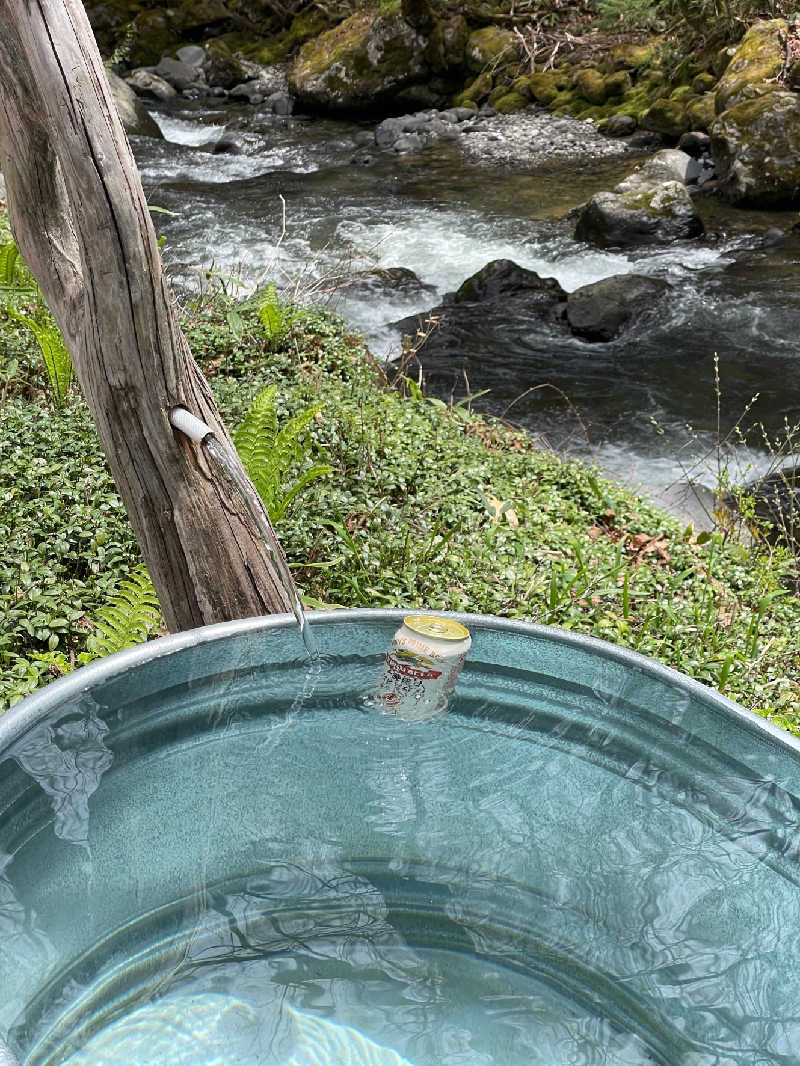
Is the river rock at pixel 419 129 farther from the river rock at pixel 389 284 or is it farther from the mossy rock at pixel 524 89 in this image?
the river rock at pixel 389 284

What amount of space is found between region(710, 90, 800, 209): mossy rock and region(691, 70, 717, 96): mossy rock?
2283 mm

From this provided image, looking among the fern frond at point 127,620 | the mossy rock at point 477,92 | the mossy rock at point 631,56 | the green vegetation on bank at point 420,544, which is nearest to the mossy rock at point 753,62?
the mossy rock at point 631,56

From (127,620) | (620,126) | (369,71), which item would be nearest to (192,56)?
(369,71)

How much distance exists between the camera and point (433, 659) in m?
2.04

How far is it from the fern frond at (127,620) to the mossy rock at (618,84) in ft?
45.1

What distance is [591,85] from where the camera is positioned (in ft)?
49.0

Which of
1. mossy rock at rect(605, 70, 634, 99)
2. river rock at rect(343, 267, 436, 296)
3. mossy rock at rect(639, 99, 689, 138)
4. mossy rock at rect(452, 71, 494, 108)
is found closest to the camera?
river rock at rect(343, 267, 436, 296)

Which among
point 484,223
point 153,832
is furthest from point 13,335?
point 484,223

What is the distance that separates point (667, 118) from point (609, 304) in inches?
245

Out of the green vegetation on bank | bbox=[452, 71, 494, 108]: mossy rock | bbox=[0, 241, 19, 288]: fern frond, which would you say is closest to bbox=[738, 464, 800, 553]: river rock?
the green vegetation on bank

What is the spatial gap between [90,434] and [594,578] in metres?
2.34

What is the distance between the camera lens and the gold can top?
6.76 feet

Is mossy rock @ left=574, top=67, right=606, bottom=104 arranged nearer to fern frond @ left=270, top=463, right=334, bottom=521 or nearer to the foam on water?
the foam on water

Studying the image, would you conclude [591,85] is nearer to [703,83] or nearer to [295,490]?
[703,83]
